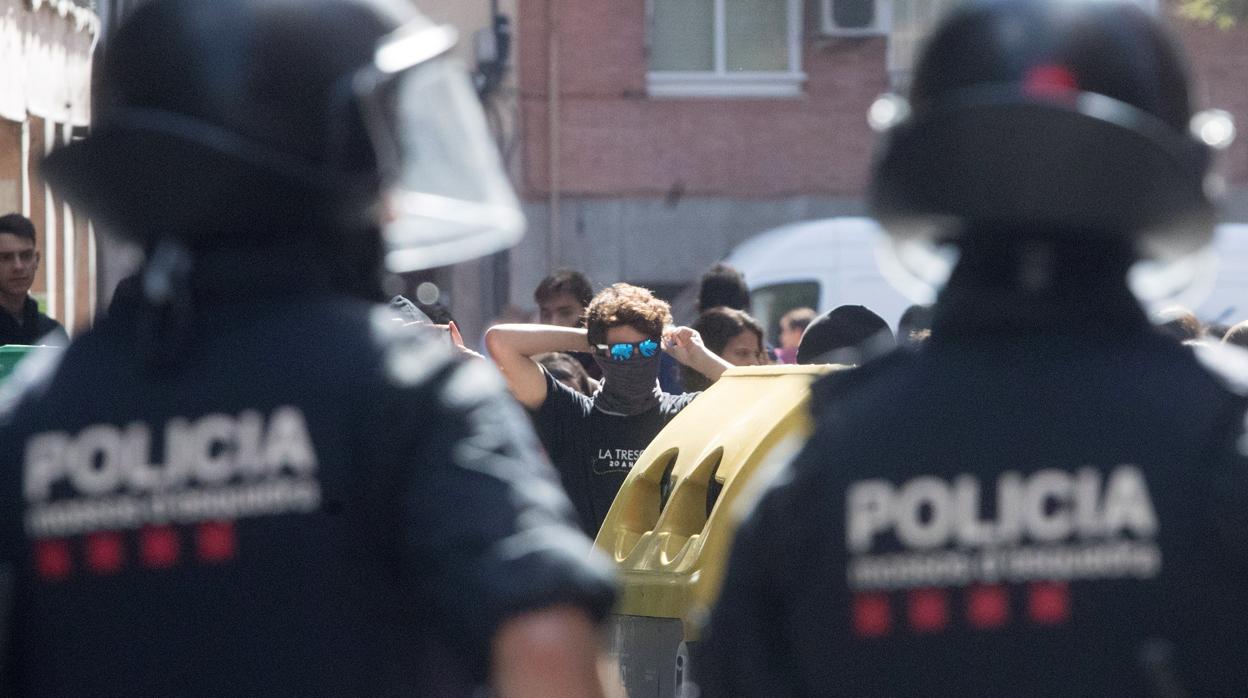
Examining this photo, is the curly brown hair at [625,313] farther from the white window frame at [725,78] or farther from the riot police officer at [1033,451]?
the white window frame at [725,78]

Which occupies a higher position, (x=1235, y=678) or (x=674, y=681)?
(x=1235, y=678)

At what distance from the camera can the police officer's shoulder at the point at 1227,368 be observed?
1994 mm

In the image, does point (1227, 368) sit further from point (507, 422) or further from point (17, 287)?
point (17, 287)

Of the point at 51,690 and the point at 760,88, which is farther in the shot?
the point at 760,88

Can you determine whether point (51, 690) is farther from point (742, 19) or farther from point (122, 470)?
point (742, 19)

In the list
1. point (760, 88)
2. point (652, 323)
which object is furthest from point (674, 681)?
point (760, 88)

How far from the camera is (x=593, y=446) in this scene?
689 cm

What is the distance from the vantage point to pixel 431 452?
2037 mm

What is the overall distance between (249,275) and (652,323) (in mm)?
5074

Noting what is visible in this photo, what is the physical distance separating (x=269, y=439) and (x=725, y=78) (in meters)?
19.2

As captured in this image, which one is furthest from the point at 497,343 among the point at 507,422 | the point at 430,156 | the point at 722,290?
the point at 507,422

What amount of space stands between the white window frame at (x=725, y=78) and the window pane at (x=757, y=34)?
0.06m

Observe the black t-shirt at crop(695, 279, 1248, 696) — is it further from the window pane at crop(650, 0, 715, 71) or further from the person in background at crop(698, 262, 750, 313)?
the window pane at crop(650, 0, 715, 71)

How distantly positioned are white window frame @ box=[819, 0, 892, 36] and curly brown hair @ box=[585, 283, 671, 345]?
13.8 metres
